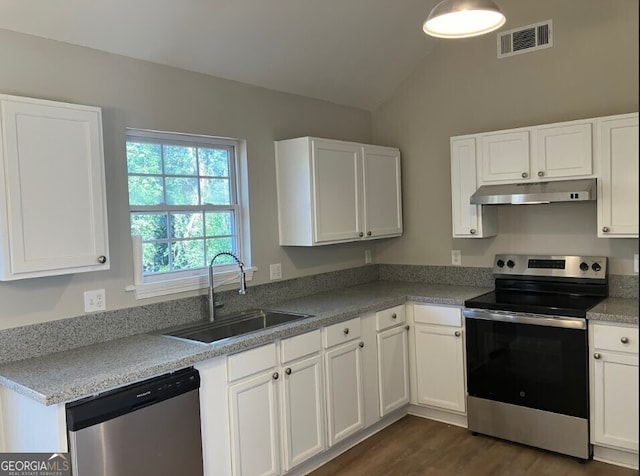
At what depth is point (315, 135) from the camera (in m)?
3.97

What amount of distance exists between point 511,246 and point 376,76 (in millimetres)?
1612

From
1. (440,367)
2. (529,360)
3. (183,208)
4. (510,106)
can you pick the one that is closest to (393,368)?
(440,367)

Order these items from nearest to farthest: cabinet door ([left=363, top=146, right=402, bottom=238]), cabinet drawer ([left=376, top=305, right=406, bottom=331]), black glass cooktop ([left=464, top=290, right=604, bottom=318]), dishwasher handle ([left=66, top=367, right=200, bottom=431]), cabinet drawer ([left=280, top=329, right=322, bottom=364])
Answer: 1. dishwasher handle ([left=66, top=367, right=200, bottom=431])
2. cabinet drawer ([left=280, top=329, right=322, bottom=364])
3. black glass cooktop ([left=464, top=290, right=604, bottom=318])
4. cabinet drawer ([left=376, top=305, right=406, bottom=331])
5. cabinet door ([left=363, top=146, right=402, bottom=238])

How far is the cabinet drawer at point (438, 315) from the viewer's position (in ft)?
11.5

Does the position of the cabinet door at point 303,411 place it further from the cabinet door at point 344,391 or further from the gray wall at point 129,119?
the gray wall at point 129,119

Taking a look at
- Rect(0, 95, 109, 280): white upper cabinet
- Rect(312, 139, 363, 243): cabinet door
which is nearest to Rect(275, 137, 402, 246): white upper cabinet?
Rect(312, 139, 363, 243): cabinet door

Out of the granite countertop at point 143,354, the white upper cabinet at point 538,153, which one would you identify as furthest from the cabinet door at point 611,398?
the white upper cabinet at point 538,153

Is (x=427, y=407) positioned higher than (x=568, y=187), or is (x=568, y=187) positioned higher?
(x=568, y=187)

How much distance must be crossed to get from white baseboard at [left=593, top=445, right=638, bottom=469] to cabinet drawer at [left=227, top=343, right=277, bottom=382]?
1.95m

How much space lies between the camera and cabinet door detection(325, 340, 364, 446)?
314 centimetres

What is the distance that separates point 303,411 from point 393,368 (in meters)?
0.88

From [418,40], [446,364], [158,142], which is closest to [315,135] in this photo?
[418,40]

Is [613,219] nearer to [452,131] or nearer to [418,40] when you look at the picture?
[452,131]

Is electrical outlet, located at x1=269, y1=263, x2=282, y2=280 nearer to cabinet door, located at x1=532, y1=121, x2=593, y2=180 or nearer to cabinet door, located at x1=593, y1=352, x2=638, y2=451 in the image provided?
cabinet door, located at x1=532, y1=121, x2=593, y2=180
